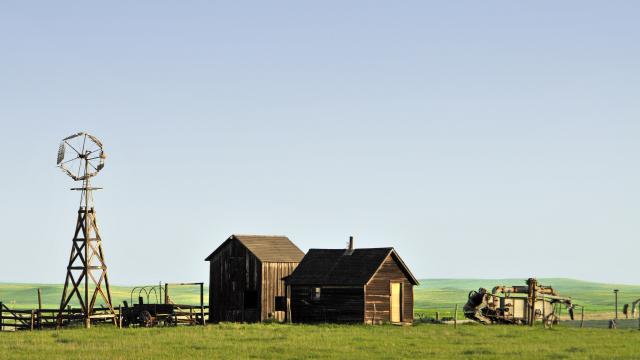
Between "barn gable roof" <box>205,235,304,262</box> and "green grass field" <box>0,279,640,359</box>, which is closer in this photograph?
"green grass field" <box>0,279,640,359</box>

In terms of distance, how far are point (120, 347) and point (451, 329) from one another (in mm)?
20497

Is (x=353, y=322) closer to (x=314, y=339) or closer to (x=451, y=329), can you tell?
(x=451, y=329)

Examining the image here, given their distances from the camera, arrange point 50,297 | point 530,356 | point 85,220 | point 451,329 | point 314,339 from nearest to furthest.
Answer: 1. point 530,356
2. point 314,339
3. point 451,329
4. point 85,220
5. point 50,297

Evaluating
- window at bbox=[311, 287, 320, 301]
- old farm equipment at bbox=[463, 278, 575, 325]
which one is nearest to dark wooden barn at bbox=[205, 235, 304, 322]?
window at bbox=[311, 287, 320, 301]

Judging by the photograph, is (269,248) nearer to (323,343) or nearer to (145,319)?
(145,319)

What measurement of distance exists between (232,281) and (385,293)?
10608mm

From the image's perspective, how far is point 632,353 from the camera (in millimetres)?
42000

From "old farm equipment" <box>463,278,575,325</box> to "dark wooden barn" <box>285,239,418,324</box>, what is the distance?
14.1 feet

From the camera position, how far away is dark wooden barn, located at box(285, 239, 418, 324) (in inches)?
2470

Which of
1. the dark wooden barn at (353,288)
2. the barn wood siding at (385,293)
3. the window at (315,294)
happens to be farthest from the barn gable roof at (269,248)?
the barn wood siding at (385,293)

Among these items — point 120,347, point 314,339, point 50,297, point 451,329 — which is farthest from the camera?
point 50,297

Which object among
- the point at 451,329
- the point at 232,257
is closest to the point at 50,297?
the point at 232,257

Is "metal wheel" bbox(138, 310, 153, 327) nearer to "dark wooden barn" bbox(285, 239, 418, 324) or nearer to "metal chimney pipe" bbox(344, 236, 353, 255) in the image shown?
"dark wooden barn" bbox(285, 239, 418, 324)

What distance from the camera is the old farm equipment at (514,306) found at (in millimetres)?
65625
